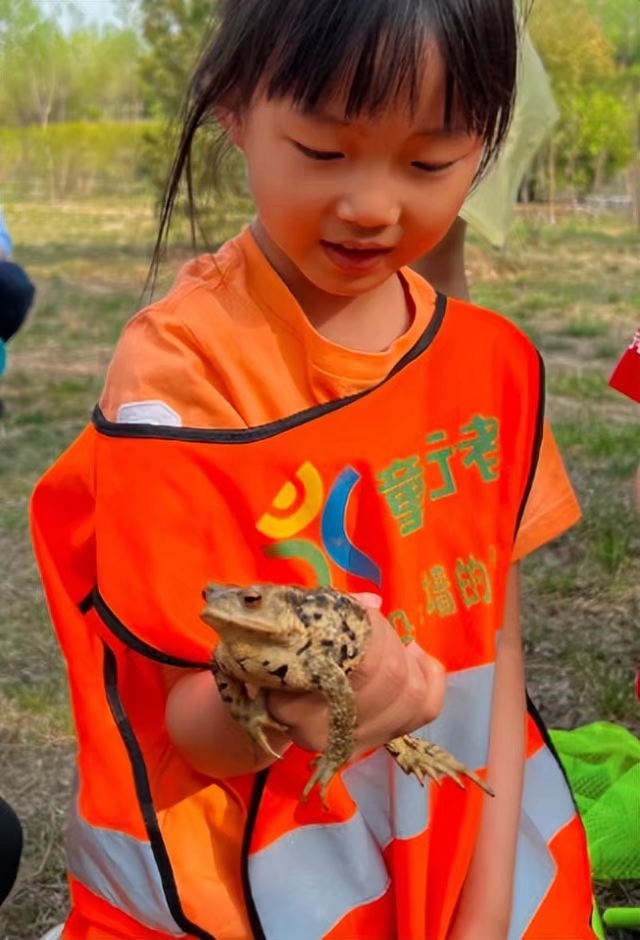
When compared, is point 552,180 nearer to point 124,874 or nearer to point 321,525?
point 321,525

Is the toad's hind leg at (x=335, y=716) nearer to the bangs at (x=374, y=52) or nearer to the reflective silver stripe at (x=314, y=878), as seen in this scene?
the reflective silver stripe at (x=314, y=878)

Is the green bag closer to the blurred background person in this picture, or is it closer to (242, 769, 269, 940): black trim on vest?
(242, 769, 269, 940): black trim on vest

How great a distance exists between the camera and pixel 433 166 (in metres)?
0.99

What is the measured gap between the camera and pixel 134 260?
11.1 m

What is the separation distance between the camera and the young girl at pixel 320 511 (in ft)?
3.12

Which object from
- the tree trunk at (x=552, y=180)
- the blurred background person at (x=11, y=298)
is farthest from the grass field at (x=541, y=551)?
the tree trunk at (x=552, y=180)

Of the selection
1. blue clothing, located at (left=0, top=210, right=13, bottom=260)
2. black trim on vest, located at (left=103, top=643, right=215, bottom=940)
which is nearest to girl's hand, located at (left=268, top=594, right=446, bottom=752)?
black trim on vest, located at (left=103, top=643, right=215, bottom=940)

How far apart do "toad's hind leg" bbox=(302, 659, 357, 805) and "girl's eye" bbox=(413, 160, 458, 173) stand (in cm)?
42

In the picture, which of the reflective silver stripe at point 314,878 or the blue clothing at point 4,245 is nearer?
the reflective silver stripe at point 314,878

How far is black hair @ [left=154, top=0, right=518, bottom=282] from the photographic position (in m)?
0.92

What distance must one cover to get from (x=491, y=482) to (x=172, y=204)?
41 centimetres

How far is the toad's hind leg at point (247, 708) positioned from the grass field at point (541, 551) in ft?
2.31

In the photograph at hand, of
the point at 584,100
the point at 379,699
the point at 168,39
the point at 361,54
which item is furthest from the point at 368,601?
the point at 584,100

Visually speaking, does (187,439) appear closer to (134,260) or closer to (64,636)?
(64,636)
